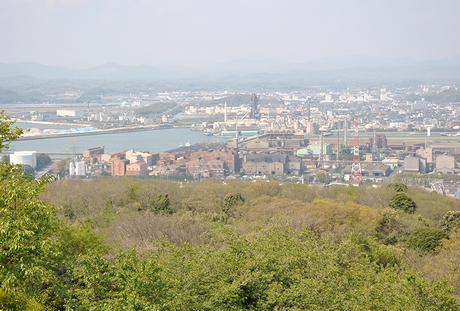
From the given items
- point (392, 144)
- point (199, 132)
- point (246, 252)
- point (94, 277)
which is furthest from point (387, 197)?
point (199, 132)

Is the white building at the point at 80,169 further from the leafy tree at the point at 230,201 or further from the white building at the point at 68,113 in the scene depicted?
the white building at the point at 68,113

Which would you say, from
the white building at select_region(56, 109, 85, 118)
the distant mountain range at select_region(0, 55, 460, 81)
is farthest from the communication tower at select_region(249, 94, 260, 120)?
the distant mountain range at select_region(0, 55, 460, 81)

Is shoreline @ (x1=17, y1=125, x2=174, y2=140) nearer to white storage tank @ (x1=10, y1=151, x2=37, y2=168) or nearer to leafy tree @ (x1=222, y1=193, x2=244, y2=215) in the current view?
white storage tank @ (x1=10, y1=151, x2=37, y2=168)

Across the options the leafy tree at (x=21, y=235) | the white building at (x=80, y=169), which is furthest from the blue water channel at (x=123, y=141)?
the leafy tree at (x=21, y=235)

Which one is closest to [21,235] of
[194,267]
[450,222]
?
[194,267]

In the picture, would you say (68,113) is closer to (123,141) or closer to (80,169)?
(123,141)

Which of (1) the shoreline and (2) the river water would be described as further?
(1) the shoreline
